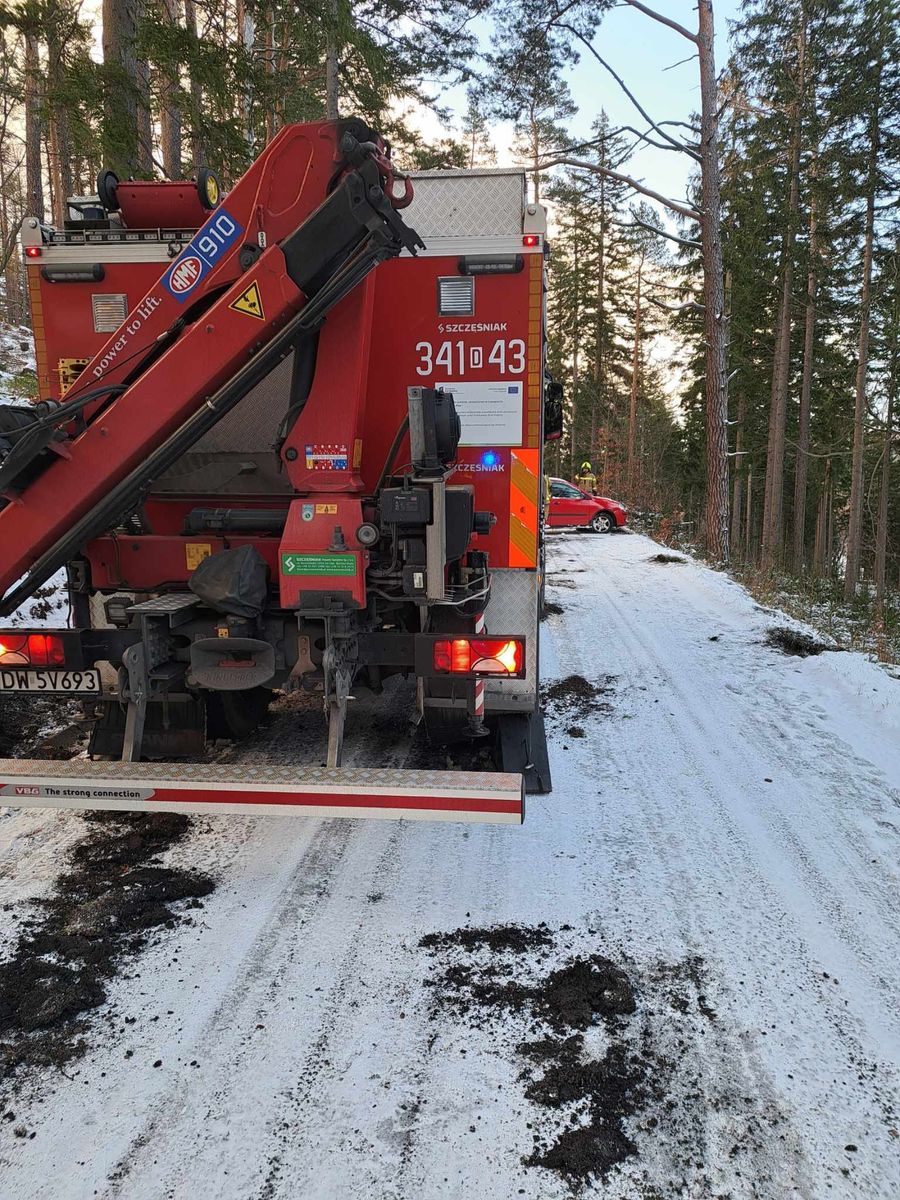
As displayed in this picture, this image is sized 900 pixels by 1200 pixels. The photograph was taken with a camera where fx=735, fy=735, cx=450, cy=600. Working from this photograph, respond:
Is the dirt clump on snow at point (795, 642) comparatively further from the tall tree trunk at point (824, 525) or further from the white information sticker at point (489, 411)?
the tall tree trunk at point (824, 525)

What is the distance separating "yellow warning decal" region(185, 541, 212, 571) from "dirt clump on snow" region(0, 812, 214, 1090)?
4.85 feet

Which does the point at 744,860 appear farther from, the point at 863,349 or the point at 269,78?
the point at 863,349

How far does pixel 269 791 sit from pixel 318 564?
1092 mm

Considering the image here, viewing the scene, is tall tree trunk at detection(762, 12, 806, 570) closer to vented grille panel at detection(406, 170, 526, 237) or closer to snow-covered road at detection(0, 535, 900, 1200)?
snow-covered road at detection(0, 535, 900, 1200)

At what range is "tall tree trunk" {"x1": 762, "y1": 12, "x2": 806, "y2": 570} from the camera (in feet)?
62.7

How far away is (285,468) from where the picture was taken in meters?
3.82

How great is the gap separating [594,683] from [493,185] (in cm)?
432

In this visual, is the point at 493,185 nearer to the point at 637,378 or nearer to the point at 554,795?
the point at 554,795

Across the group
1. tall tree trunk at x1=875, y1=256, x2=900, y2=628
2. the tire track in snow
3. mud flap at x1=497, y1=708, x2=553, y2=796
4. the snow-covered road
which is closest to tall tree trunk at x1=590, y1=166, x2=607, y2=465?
tall tree trunk at x1=875, y1=256, x2=900, y2=628

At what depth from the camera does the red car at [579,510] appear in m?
20.5

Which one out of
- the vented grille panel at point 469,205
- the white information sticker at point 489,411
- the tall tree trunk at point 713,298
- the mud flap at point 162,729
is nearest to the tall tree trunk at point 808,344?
the tall tree trunk at point 713,298

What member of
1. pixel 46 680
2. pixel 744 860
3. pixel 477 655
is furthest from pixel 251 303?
pixel 744 860

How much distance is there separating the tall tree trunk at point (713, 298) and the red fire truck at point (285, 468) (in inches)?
467

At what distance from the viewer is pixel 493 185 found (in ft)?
13.2
